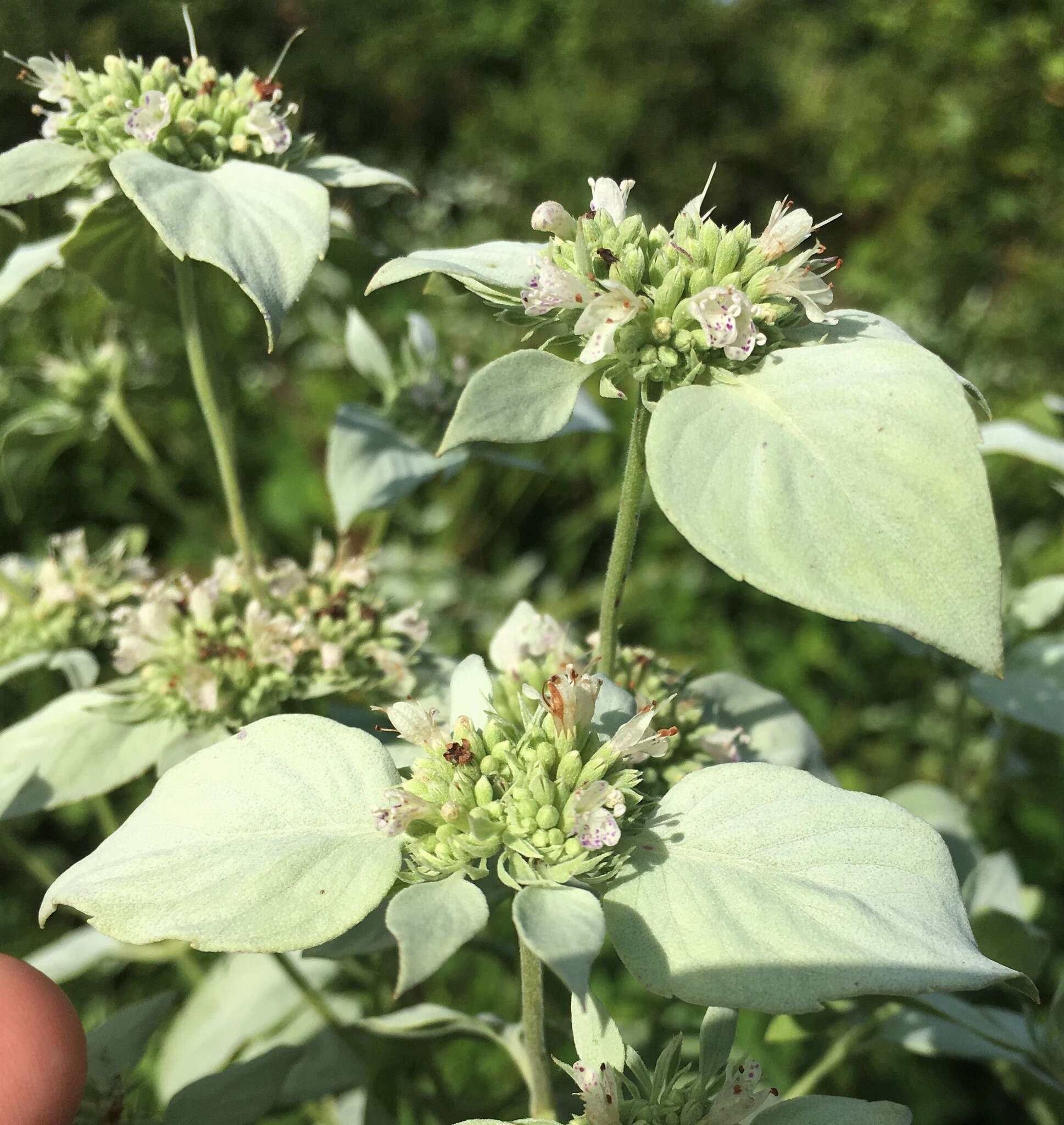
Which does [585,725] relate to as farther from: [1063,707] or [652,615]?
[652,615]

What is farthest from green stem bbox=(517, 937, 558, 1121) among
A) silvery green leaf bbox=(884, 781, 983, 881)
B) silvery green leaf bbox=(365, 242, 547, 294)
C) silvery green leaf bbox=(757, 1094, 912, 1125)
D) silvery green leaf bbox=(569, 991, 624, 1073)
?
silvery green leaf bbox=(884, 781, 983, 881)

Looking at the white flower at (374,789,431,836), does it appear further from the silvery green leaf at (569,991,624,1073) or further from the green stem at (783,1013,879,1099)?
the green stem at (783,1013,879,1099)

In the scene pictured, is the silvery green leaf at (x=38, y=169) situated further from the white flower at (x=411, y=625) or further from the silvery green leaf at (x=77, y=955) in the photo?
the silvery green leaf at (x=77, y=955)

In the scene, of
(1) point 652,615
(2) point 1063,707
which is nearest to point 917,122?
(1) point 652,615

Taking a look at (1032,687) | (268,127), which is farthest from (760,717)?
(268,127)

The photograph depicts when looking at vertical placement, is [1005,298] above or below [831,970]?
below

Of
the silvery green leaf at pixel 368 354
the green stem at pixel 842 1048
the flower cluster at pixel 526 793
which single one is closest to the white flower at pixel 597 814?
the flower cluster at pixel 526 793
